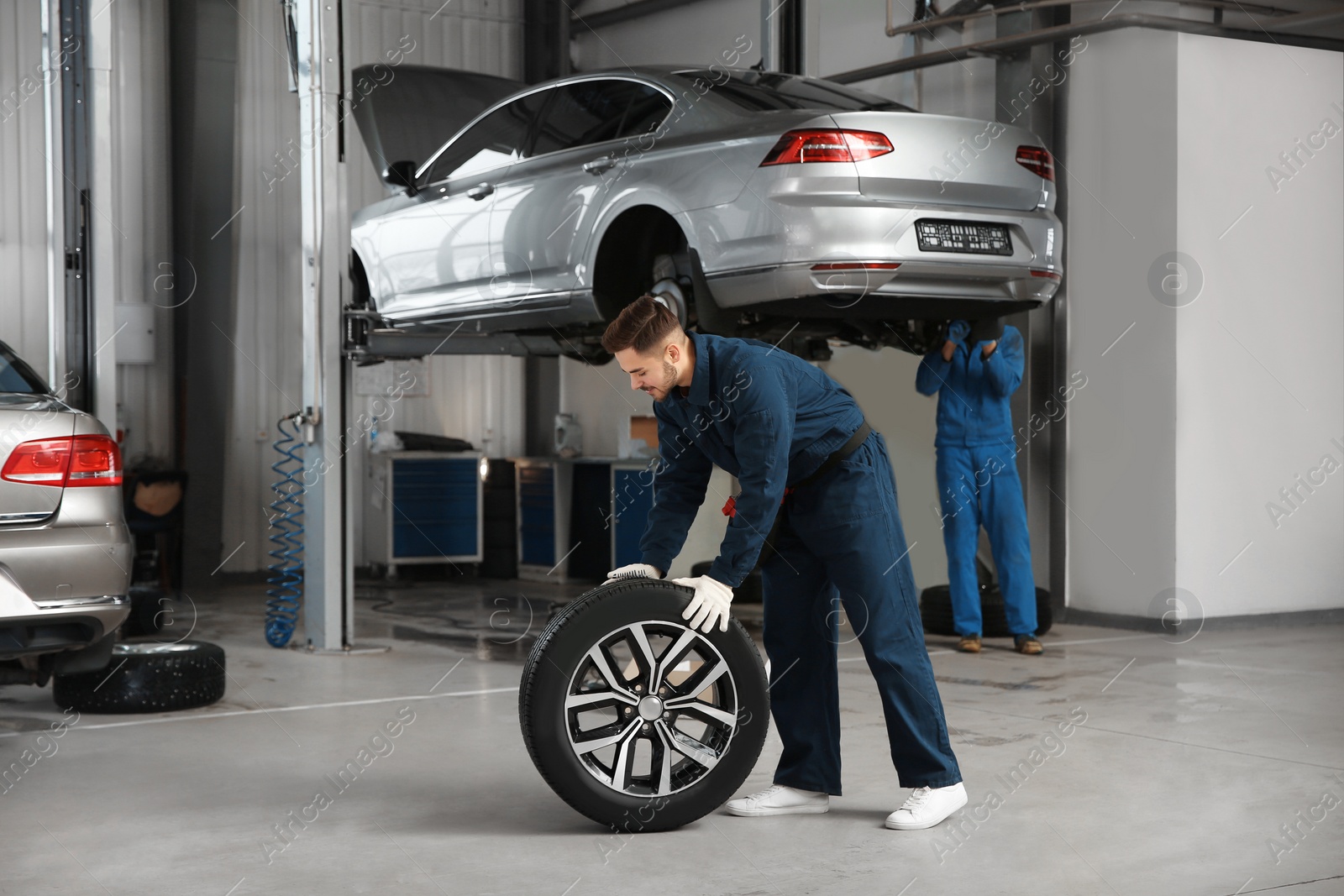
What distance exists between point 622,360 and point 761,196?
1.83 m

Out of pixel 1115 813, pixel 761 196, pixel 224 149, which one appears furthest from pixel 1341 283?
pixel 224 149

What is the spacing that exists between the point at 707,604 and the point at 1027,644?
330 centimetres

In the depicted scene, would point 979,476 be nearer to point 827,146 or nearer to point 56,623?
point 827,146

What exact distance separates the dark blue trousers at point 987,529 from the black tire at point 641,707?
9.98 feet

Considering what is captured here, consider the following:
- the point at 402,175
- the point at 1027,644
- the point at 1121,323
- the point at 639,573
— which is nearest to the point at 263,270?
the point at 402,175

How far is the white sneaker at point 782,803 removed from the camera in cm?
A: 321

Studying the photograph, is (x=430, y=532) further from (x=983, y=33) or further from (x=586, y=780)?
(x=586, y=780)

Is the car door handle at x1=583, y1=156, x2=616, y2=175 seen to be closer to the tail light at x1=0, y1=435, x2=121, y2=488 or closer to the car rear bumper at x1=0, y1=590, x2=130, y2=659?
the tail light at x1=0, y1=435, x2=121, y2=488

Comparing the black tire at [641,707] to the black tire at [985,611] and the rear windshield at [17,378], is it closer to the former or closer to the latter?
the rear windshield at [17,378]

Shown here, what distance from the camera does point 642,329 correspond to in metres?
2.89

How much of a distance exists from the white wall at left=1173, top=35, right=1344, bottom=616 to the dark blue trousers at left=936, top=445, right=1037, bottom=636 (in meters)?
1.03

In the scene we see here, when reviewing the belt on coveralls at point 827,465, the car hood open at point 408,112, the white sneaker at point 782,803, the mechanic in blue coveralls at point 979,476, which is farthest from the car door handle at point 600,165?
the white sneaker at point 782,803

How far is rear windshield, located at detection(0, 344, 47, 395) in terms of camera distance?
3990 millimetres

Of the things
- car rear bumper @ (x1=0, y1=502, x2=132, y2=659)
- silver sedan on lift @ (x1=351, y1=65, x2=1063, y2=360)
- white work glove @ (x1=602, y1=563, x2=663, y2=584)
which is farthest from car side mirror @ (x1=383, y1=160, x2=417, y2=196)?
white work glove @ (x1=602, y1=563, x2=663, y2=584)
